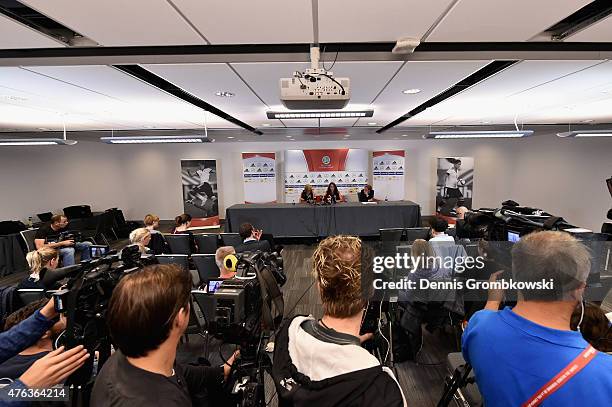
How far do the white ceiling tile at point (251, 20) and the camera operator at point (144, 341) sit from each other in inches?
51.0

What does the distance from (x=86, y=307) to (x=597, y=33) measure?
3.22 metres

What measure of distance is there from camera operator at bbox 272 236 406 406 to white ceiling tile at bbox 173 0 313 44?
1.21m

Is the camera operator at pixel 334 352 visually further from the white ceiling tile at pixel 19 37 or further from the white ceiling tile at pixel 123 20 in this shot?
the white ceiling tile at pixel 19 37

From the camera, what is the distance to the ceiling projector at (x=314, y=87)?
1746mm

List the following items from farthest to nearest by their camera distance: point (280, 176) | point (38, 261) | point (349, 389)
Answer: point (280, 176)
point (38, 261)
point (349, 389)

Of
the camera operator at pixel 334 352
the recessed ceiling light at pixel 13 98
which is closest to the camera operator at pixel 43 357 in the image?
the camera operator at pixel 334 352

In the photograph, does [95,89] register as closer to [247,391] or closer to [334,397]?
[247,391]

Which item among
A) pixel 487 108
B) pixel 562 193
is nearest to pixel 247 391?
pixel 487 108

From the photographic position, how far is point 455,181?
8.66m

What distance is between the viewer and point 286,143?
→ 9.12 meters

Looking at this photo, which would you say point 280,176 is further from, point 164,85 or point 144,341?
point 144,341

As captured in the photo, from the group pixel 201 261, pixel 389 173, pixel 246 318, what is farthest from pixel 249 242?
pixel 389 173

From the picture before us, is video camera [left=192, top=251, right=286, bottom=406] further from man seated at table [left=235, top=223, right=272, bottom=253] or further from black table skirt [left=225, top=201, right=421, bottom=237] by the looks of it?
black table skirt [left=225, top=201, right=421, bottom=237]

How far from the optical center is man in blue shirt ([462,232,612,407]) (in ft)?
2.61
